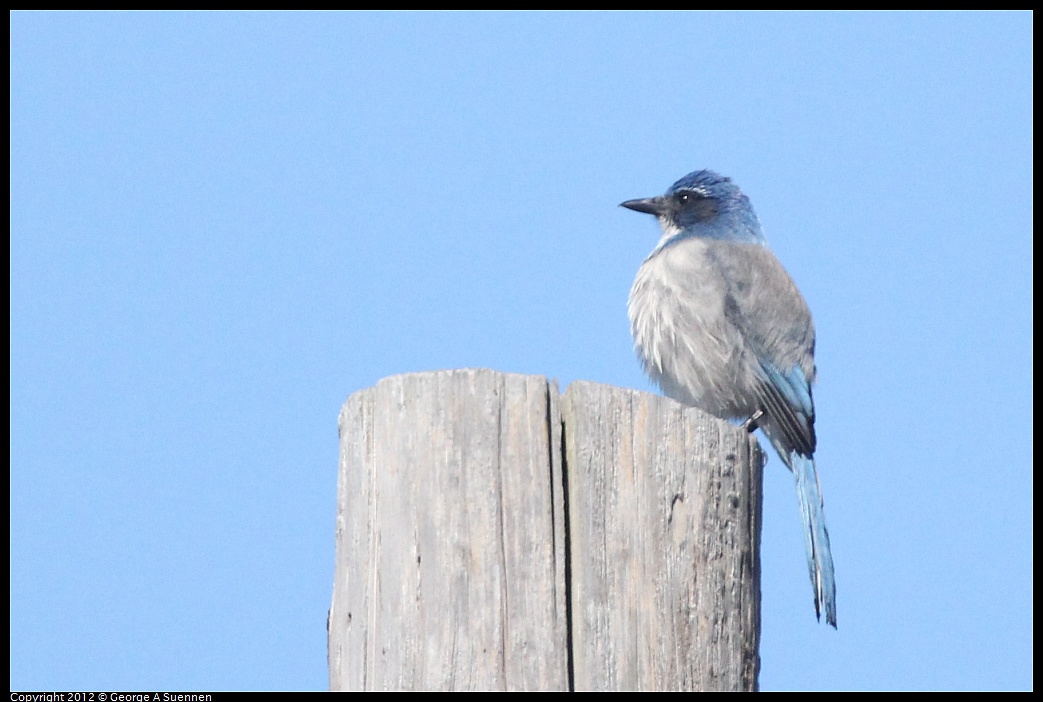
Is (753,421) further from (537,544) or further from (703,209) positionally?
(537,544)

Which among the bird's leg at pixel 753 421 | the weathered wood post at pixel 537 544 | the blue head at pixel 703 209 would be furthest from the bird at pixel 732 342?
the weathered wood post at pixel 537 544

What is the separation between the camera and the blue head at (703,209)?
8523mm

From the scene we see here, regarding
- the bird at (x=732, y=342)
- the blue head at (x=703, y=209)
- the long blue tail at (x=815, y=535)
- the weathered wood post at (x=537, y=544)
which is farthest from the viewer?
the blue head at (x=703, y=209)

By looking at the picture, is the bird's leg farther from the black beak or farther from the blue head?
the black beak

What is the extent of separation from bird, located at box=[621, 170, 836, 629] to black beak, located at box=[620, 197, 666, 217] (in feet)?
3.45

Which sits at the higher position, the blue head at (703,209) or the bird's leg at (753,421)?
the blue head at (703,209)

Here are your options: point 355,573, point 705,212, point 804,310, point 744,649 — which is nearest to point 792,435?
point 804,310

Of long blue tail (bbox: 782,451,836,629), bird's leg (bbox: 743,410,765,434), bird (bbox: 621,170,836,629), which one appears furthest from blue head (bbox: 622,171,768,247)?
long blue tail (bbox: 782,451,836,629)

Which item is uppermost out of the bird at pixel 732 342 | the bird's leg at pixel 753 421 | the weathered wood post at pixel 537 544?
the bird at pixel 732 342

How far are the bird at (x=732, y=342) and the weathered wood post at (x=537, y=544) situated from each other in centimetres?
302

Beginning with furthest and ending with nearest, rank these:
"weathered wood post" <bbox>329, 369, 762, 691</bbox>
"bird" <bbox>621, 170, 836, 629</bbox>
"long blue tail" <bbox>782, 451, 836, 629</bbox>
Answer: "bird" <bbox>621, 170, 836, 629</bbox>
"long blue tail" <bbox>782, 451, 836, 629</bbox>
"weathered wood post" <bbox>329, 369, 762, 691</bbox>

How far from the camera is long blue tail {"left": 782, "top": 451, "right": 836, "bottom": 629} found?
5855mm

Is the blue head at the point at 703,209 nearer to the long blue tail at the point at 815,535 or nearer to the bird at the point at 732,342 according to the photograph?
the bird at the point at 732,342
